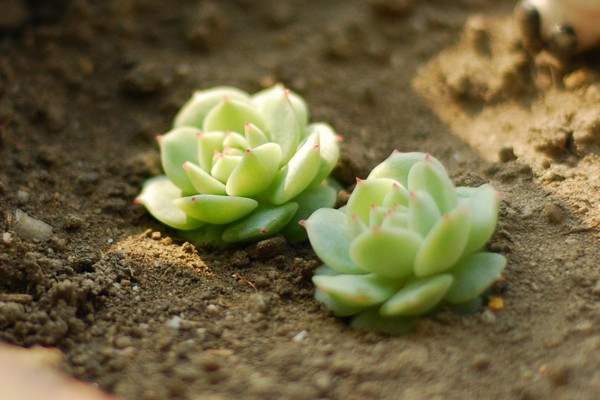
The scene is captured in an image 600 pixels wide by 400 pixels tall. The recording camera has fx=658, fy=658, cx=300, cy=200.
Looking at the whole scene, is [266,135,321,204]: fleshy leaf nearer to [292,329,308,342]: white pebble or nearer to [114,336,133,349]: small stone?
[292,329,308,342]: white pebble

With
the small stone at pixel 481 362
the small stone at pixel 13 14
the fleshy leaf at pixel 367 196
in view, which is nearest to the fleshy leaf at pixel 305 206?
the fleshy leaf at pixel 367 196

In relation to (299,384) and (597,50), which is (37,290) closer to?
(299,384)

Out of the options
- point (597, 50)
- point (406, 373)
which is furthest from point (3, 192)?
point (597, 50)

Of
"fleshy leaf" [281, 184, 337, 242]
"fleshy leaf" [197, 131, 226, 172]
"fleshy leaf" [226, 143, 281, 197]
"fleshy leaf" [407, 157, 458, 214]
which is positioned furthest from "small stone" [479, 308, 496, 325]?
"fleshy leaf" [197, 131, 226, 172]

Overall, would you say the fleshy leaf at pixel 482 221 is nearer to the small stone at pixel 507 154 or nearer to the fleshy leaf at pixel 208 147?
the small stone at pixel 507 154

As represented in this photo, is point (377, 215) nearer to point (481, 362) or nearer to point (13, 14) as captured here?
point (481, 362)

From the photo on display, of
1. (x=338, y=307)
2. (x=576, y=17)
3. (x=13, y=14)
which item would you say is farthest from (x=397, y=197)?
(x=13, y=14)
